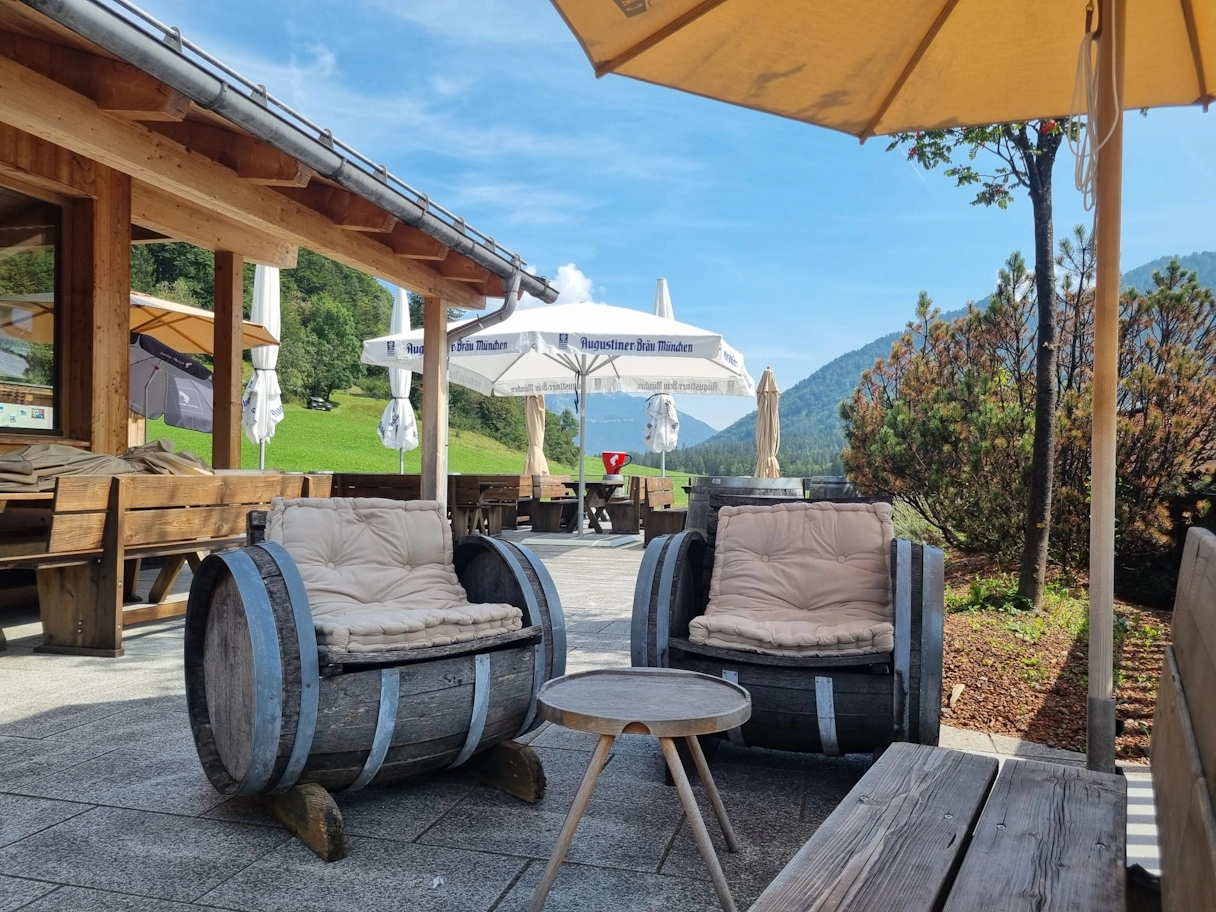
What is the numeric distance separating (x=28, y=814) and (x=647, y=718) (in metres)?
1.98

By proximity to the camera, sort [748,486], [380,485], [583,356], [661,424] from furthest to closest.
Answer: [661,424]
[583,356]
[380,485]
[748,486]

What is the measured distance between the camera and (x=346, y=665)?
265 cm

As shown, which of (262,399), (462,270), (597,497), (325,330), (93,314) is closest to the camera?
(93,314)

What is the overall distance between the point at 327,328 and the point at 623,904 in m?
A: 51.4

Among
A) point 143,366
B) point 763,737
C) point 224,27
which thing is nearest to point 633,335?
point 143,366

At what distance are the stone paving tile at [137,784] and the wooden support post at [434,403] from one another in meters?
4.84

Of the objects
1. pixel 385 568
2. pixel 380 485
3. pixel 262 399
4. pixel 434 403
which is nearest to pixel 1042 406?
pixel 385 568

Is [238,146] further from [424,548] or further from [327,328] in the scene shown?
[327,328]

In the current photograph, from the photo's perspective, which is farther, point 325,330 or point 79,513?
point 325,330

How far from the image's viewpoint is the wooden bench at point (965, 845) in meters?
1.32

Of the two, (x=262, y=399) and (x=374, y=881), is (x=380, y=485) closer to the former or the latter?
(x=262, y=399)

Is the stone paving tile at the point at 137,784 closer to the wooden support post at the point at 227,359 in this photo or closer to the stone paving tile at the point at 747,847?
the stone paving tile at the point at 747,847

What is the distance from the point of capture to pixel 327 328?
50.7 meters

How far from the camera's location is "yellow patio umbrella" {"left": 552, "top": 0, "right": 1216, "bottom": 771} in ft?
9.43
